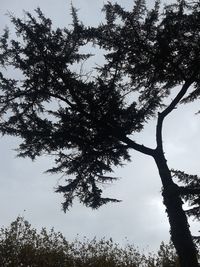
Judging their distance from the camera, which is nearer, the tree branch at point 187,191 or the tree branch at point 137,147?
the tree branch at point 187,191

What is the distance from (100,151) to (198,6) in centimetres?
597

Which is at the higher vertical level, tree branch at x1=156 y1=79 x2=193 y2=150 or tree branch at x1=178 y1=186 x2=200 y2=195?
tree branch at x1=156 y1=79 x2=193 y2=150

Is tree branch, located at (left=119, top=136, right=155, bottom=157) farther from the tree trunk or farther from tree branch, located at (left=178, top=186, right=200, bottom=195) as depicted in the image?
tree branch, located at (left=178, top=186, right=200, bottom=195)

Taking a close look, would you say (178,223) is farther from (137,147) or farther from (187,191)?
(137,147)

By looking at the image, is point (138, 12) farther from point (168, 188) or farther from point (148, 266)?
point (148, 266)

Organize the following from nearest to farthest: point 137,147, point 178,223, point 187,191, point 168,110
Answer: point 178,223 → point 187,191 → point 137,147 → point 168,110

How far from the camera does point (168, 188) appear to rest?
11180mm

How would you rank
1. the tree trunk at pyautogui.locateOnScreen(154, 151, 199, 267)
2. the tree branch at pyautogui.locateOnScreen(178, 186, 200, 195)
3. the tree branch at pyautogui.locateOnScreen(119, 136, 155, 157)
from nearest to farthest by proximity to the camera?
the tree trunk at pyautogui.locateOnScreen(154, 151, 199, 267) → the tree branch at pyautogui.locateOnScreen(178, 186, 200, 195) → the tree branch at pyautogui.locateOnScreen(119, 136, 155, 157)

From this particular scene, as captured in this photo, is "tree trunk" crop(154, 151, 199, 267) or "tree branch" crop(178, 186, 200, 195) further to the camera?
"tree branch" crop(178, 186, 200, 195)

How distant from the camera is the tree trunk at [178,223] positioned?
396 inches

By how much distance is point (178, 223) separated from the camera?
415 inches

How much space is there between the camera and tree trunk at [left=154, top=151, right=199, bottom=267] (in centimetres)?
1005

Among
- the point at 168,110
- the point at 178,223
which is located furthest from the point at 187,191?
the point at 168,110

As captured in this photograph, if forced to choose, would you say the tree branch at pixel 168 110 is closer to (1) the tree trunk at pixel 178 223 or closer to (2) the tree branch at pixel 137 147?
(2) the tree branch at pixel 137 147
